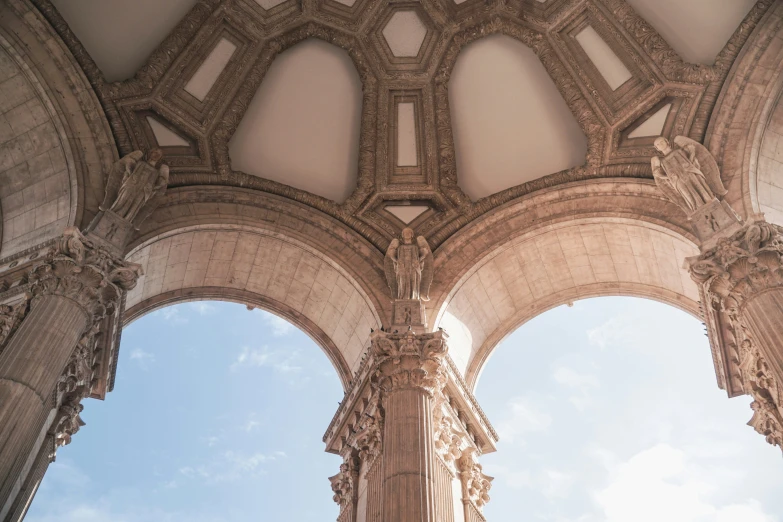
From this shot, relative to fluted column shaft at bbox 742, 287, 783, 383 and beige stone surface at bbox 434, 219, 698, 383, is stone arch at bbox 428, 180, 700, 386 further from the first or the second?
fluted column shaft at bbox 742, 287, 783, 383

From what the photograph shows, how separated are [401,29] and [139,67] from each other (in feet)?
15.7

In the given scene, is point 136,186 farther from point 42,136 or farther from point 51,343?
point 51,343

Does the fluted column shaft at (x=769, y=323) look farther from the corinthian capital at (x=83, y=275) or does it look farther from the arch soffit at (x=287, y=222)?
the corinthian capital at (x=83, y=275)

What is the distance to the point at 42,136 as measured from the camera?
35.7ft

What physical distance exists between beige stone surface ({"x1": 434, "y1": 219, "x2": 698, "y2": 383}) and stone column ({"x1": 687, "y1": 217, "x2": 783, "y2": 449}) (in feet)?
8.27

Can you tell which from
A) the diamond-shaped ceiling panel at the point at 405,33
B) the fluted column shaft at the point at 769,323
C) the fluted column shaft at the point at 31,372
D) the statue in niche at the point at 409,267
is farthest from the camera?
the diamond-shaped ceiling panel at the point at 405,33

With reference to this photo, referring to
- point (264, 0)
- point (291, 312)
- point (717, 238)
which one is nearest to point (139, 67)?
point (264, 0)

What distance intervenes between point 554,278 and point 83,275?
815 cm

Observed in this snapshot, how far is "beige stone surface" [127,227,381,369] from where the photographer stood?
1241 cm

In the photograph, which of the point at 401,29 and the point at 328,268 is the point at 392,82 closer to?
the point at 401,29

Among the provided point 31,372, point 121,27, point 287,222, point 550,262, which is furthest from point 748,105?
point 31,372

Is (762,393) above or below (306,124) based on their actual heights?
below

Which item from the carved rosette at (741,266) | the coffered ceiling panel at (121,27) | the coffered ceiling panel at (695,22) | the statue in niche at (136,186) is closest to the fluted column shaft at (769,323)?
the carved rosette at (741,266)

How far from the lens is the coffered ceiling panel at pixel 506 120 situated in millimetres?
13102
